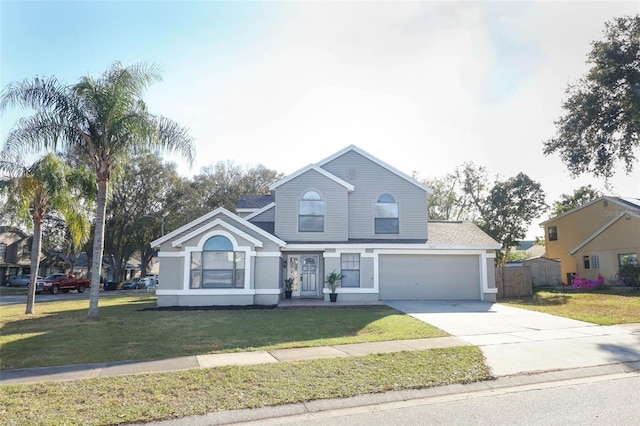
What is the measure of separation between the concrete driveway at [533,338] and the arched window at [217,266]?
703cm

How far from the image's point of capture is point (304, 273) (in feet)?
69.6

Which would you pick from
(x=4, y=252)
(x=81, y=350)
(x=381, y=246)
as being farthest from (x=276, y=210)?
(x=4, y=252)

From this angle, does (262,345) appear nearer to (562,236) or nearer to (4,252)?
(562,236)

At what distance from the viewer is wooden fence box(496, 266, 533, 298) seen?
23.7m

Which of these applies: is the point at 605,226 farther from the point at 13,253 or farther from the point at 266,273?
the point at 13,253

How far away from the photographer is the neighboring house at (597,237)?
92.3ft

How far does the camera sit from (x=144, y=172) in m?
42.8

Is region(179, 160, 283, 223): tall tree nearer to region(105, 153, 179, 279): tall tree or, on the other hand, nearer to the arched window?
region(105, 153, 179, 279): tall tree

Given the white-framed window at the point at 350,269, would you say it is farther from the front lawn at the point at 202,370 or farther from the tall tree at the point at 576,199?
the tall tree at the point at 576,199

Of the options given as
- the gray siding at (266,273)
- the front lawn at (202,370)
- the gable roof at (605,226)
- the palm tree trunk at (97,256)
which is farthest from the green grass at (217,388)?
the gable roof at (605,226)

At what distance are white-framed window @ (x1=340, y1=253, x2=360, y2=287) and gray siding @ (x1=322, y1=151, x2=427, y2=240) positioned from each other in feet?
4.15

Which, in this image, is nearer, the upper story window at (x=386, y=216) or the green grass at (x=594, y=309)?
the green grass at (x=594, y=309)

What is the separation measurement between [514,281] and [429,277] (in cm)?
681

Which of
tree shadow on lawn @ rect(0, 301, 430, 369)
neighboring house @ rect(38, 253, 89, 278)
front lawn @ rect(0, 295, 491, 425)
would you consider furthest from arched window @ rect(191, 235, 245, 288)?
neighboring house @ rect(38, 253, 89, 278)
